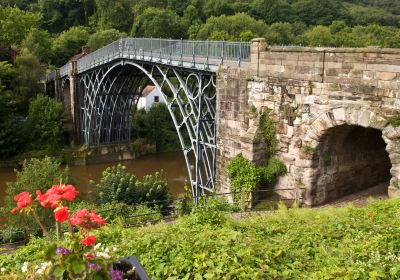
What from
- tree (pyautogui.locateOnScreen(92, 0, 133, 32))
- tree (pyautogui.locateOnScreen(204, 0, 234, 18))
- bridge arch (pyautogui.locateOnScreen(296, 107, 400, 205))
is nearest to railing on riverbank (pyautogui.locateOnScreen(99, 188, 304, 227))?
bridge arch (pyautogui.locateOnScreen(296, 107, 400, 205))

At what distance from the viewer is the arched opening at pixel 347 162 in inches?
502

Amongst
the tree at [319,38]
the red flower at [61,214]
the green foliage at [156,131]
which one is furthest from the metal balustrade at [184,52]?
the tree at [319,38]

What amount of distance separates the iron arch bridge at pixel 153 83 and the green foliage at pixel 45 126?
2.31m

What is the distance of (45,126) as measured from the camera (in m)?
33.6

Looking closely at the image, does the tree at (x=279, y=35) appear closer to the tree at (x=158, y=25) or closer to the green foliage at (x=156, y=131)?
the tree at (x=158, y=25)

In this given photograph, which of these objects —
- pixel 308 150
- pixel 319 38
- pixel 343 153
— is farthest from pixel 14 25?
pixel 343 153

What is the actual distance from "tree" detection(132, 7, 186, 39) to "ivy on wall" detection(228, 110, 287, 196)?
162ft

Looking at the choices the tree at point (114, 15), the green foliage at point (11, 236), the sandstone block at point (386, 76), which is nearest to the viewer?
the sandstone block at point (386, 76)

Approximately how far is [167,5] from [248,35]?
28.7m

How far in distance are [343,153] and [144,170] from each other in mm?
21490

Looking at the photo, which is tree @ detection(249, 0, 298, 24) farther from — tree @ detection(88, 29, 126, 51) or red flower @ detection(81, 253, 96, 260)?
red flower @ detection(81, 253, 96, 260)

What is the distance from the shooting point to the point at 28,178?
58.6 ft

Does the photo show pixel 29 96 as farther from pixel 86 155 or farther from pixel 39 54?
pixel 39 54

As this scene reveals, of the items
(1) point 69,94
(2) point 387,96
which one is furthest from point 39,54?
(2) point 387,96
